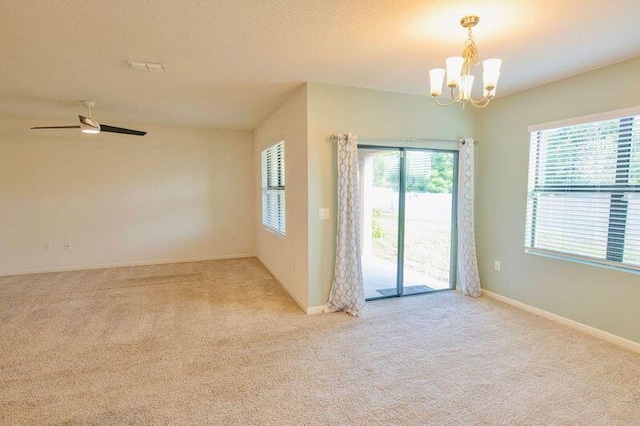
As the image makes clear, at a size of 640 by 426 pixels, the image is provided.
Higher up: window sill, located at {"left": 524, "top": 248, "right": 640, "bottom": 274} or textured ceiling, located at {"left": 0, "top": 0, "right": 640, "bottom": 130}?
textured ceiling, located at {"left": 0, "top": 0, "right": 640, "bottom": 130}

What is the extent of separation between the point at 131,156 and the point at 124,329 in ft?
11.8

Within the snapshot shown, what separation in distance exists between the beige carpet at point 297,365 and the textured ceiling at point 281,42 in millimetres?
2570

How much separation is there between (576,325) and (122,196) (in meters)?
6.84

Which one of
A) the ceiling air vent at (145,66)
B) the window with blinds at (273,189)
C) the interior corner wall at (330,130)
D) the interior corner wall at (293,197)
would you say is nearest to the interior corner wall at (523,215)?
the interior corner wall at (330,130)

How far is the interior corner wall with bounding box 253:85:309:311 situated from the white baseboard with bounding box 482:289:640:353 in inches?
99.3

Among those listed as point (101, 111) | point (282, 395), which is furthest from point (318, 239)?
point (101, 111)

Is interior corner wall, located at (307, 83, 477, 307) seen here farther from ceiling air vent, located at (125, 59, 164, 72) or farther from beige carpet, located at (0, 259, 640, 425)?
ceiling air vent, located at (125, 59, 164, 72)

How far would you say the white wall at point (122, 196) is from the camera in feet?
17.1

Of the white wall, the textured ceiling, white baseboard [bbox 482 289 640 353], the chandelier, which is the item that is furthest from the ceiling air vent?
white baseboard [bbox 482 289 640 353]

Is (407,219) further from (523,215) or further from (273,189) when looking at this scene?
(273,189)

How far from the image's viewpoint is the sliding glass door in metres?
4.11

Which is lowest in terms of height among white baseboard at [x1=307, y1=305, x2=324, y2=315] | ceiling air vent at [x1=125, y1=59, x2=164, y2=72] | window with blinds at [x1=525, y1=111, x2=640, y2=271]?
white baseboard at [x1=307, y1=305, x2=324, y2=315]

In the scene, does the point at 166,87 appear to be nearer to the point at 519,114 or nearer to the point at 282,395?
the point at 282,395

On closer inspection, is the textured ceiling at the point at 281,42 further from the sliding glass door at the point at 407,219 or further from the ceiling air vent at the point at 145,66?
the sliding glass door at the point at 407,219
